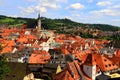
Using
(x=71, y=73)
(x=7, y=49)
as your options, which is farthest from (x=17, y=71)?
Result: (x=7, y=49)

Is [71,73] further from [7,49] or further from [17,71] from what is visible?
[7,49]

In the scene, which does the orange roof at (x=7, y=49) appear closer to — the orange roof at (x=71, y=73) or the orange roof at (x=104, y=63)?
the orange roof at (x=104, y=63)

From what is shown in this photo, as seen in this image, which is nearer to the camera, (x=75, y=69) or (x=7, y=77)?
(x=7, y=77)

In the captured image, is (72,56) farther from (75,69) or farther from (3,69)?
(3,69)

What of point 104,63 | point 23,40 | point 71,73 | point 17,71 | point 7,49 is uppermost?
point 17,71

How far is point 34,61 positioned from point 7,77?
2208 centimetres

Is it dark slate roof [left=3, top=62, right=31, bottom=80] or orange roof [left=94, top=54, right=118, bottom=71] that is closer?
dark slate roof [left=3, top=62, right=31, bottom=80]

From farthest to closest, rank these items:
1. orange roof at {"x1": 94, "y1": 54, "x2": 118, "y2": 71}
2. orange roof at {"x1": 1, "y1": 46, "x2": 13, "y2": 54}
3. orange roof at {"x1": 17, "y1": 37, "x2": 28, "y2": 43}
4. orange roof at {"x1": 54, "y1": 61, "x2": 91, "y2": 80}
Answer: orange roof at {"x1": 17, "y1": 37, "x2": 28, "y2": 43}, orange roof at {"x1": 1, "y1": 46, "x2": 13, "y2": 54}, orange roof at {"x1": 94, "y1": 54, "x2": 118, "y2": 71}, orange roof at {"x1": 54, "y1": 61, "x2": 91, "y2": 80}

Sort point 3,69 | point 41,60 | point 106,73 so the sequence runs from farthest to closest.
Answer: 1. point 41,60
2. point 106,73
3. point 3,69

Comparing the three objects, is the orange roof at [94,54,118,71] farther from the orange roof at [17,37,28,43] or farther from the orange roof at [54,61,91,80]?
the orange roof at [17,37,28,43]

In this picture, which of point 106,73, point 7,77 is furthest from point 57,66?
point 7,77

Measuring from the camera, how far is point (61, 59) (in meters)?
62.3

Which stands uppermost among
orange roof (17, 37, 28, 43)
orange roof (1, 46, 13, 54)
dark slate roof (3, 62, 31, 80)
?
dark slate roof (3, 62, 31, 80)

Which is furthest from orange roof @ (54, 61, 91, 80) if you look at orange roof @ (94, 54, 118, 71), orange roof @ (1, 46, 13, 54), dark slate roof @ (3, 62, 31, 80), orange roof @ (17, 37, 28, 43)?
orange roof @ (17, 37, 28, 43)
